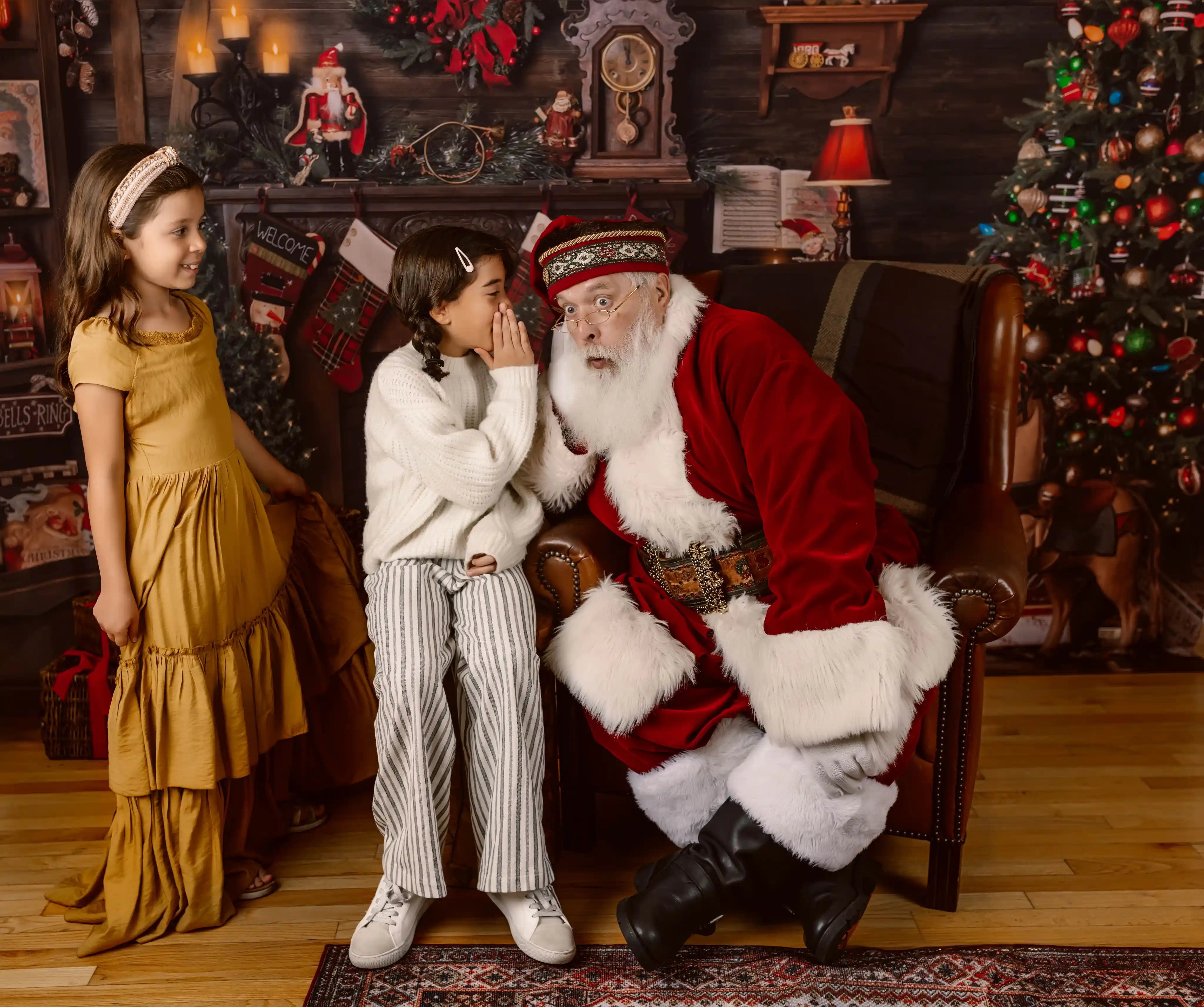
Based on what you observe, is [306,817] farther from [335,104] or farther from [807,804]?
[335,104]

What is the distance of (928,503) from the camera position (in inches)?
91.0

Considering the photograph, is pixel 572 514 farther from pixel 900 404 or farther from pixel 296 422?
pixel 296 422

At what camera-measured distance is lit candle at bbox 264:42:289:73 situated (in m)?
3.01

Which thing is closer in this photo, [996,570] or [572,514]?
[996,570]

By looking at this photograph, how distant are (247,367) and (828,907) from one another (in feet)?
6.84

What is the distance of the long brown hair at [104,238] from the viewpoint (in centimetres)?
188

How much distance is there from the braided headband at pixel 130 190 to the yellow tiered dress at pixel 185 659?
0.19m

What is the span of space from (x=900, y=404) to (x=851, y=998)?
46.5 inches

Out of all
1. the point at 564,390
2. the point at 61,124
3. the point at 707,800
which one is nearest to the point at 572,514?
the point at 564,390

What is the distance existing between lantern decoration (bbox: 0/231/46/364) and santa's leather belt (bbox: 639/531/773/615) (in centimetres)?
198

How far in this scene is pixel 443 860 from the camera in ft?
7.14

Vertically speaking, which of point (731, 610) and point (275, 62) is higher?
point (275, 62)

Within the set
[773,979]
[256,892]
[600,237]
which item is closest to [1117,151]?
[600,237]

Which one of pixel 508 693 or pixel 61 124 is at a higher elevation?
pixel 61 124
